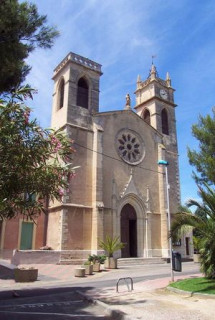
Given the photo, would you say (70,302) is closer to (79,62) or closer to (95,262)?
(95,262)

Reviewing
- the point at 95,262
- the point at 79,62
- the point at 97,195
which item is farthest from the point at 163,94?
the point at 95,262

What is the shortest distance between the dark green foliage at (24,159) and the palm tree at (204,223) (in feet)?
17.6

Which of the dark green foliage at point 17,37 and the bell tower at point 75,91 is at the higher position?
the bell tower at point 75,91

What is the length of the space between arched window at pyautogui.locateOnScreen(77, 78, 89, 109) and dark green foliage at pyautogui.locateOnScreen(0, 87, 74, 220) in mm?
18463

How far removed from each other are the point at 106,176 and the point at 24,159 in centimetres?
1759

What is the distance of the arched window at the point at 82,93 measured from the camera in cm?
2598

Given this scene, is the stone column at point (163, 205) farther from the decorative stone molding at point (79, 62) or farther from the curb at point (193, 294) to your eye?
the curb at point (193, 294)

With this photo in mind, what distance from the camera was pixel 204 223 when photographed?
10.6 metres

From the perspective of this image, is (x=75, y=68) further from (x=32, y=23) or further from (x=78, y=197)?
(x=32, y=23)

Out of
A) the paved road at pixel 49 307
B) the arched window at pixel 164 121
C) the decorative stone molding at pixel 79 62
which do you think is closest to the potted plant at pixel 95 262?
the paved road at pixel 49 307

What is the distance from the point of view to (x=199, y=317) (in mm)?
6793

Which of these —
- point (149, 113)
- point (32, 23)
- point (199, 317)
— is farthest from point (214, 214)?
point (149, 113)

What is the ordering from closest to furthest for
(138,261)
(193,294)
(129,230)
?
(193,294)
(138,261)
(129,230)

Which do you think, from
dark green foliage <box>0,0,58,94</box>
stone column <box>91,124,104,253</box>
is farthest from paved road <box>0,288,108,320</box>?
stone column <box>91,124,104,253</box>
